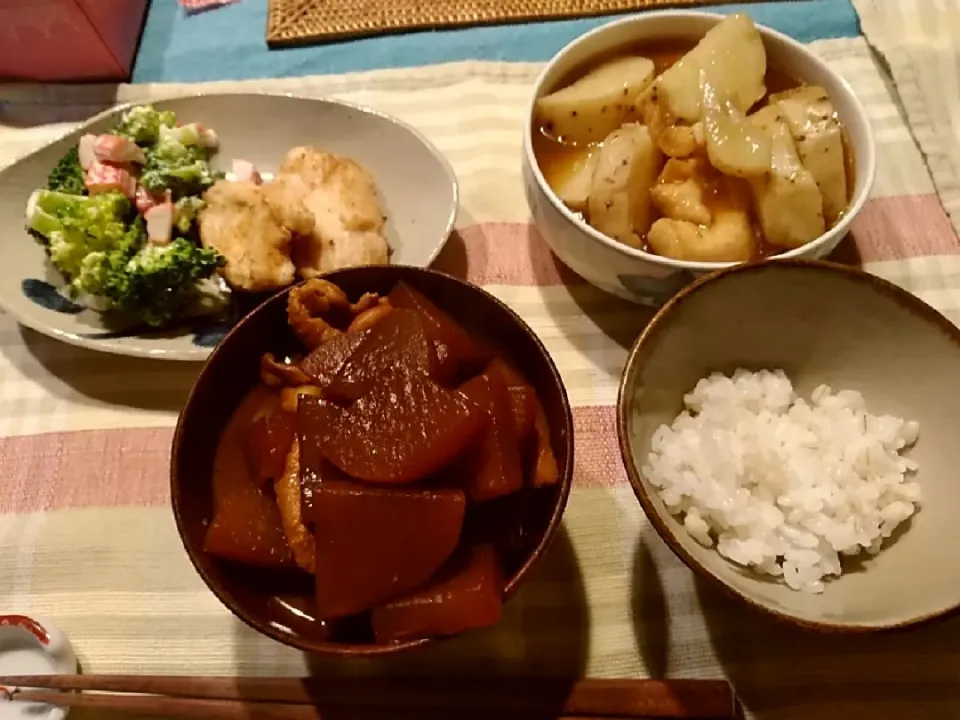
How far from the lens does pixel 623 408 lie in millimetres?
1092

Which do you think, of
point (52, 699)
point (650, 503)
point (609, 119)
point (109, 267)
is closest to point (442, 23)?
point (609, 119)

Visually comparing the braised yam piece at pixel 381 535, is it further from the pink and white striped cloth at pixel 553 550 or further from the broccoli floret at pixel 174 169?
the broccoli floret at pixel 174 169

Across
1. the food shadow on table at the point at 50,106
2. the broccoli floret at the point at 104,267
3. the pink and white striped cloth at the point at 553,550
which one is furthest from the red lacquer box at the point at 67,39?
the broccoli floret at the point at 104,267

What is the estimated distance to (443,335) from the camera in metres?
1.07

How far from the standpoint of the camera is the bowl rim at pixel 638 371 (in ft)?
3.12

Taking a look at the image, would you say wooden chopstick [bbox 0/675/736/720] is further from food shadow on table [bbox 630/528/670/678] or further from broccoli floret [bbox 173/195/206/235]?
broccoli floret [bbox 173/195/206/235]

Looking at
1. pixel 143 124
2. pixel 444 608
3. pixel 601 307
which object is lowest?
pixel 601 307

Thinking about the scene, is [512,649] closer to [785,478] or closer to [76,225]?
[785,478]

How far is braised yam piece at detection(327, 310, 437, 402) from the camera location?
992 millimetres

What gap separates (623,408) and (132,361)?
2.85ft

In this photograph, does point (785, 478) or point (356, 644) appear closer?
point (356, 644)

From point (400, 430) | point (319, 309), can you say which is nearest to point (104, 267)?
point (319, 309)

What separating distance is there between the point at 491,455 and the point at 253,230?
681mm

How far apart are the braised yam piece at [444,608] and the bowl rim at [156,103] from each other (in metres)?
0.52
